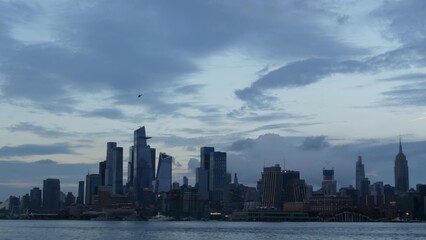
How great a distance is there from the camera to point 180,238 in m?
161

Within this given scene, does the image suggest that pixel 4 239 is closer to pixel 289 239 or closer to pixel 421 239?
pixel 289 239

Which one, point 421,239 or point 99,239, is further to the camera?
point 421,239

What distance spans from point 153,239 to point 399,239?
57548 mm

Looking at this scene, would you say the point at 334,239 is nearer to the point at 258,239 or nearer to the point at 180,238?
the point at 258,239

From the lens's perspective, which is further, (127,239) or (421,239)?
(421,239)

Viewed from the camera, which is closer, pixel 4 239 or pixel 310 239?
pixel 4 239

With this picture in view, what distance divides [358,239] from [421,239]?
14351 mm

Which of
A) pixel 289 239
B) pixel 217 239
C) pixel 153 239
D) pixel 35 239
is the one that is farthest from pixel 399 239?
pixel 35 239

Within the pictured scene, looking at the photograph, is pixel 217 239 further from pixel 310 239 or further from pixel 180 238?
pixel 310 239

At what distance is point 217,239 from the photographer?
15512 cm

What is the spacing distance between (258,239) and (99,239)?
35.0 meters

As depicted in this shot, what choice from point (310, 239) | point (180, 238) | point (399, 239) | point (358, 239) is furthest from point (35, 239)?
point (399, 239)

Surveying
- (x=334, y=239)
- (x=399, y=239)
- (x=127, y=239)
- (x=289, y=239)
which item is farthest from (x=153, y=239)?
(x=399, y=239)

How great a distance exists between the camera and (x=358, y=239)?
531 ft
